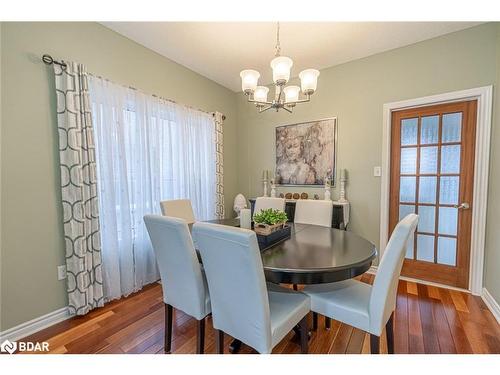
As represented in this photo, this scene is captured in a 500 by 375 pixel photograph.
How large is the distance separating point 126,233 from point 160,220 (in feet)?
4.10

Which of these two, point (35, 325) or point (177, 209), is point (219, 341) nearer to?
point (177, 209)

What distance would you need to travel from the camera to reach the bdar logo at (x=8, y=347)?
1563 millimetres

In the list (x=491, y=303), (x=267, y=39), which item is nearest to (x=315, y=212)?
(x=491, y=303)

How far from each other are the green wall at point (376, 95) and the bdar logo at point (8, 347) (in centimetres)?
305

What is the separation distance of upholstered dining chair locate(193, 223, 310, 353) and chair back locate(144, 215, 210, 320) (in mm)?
140

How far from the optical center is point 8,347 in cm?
158

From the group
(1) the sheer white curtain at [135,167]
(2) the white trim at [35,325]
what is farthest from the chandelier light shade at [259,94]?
(2) the white trim at [35,325]

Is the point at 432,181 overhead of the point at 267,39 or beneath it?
beneath

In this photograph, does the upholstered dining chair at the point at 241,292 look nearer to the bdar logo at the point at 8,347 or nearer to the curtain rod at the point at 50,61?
the bdar logo at the point at 8,347

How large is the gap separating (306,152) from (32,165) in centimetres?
288

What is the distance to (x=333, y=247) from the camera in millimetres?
1515

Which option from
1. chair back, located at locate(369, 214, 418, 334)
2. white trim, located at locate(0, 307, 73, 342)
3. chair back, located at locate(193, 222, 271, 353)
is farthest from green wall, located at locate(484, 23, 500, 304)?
white trim, located at locate(0, 307, 73, 342)
